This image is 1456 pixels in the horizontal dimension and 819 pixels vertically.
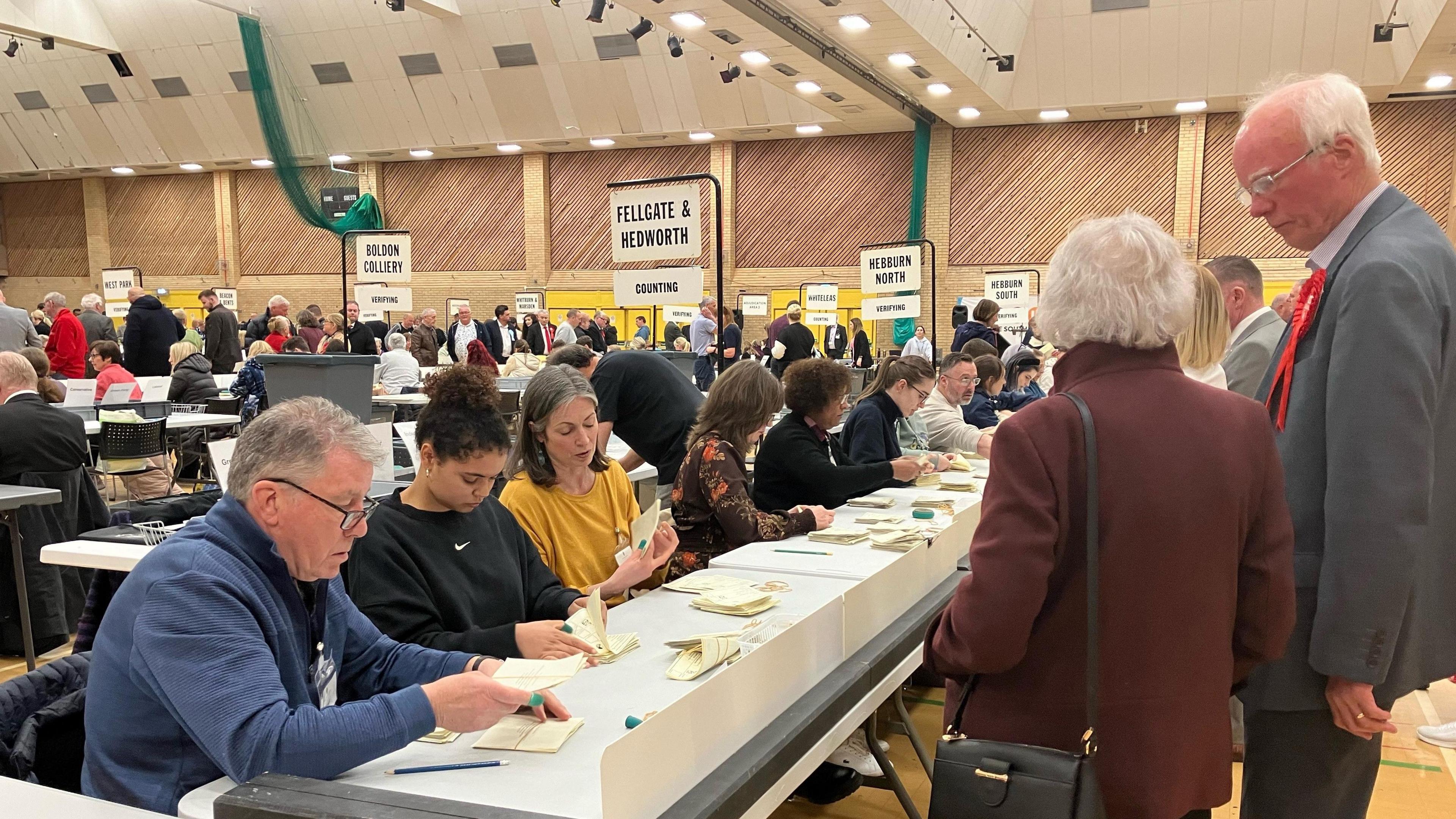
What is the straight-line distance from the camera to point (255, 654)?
146 cm

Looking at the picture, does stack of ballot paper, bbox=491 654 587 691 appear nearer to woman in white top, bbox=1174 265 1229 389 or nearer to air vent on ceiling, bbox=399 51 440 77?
woman in white top, bbox=1174 265 1229 389

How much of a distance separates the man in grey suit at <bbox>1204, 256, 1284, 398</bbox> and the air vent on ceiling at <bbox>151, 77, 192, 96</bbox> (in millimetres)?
19247

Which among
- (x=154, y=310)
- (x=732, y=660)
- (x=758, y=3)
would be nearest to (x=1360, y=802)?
(x=732, y=660)

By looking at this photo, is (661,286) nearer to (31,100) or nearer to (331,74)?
Answer: (331,74)

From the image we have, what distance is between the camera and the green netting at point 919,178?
16.2 m

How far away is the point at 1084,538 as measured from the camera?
4.68 ft

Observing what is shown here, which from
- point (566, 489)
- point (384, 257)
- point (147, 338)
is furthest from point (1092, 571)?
point (147, 338)

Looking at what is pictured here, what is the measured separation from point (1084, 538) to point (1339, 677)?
0.53m

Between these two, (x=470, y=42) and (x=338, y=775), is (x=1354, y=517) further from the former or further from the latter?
(x=470, y=42)

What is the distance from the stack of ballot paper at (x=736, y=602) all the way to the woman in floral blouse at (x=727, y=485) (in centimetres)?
71

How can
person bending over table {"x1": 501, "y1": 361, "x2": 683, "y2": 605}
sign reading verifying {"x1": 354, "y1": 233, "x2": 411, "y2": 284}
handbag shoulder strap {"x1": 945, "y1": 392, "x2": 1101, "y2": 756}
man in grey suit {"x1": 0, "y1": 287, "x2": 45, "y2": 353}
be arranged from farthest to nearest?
man in grey suit {"x1": 0, "y1": 287, "x2": 45, "y2": 353}
sign reading verifying {"x1": 354, "y1": 233, "x2": 411, "y2": 284}
person bending over table {"x1": 501, "y1": 361, "x2": 683, "y2": 605}
handbag shoulder strap {"x1": 945, "y1": 392, "x2": 1101, "y2": 756}

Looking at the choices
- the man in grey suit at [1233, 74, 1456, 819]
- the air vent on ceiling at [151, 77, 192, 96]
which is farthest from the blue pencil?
the air vent on ceiling at [151, 77, 192, 96]

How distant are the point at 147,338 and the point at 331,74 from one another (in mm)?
8706

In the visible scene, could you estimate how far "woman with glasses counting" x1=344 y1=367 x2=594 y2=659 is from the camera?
6.88 ft
